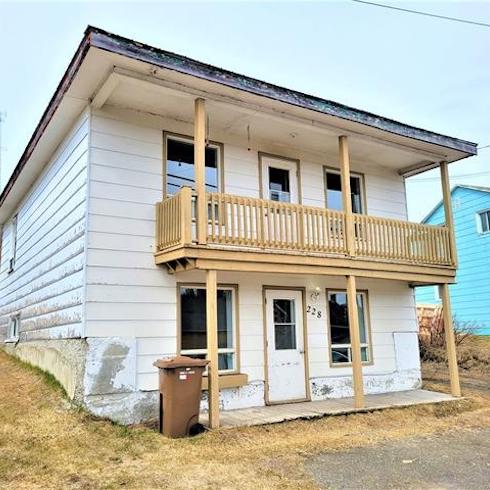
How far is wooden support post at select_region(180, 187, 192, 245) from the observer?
782 centimetres

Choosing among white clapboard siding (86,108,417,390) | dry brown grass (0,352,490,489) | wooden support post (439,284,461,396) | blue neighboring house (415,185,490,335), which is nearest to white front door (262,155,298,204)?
white clapboard siding (86,108,417,390)

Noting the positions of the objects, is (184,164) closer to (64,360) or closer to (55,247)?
(55,247)

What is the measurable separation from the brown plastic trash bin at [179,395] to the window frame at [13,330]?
7.79m

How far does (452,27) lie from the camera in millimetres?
11945

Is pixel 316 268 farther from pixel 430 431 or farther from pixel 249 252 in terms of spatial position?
pixel 430 431

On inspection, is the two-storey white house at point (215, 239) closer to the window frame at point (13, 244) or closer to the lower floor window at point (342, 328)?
the lower floor window at point (342, 328)

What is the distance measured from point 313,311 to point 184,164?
13.8ft

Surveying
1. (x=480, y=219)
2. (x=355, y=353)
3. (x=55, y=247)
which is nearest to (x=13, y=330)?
(x=55, y=247)

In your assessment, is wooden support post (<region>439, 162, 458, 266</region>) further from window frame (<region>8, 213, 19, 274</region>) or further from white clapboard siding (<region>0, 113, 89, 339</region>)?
window frame (<region>8, 213, 19, 274</region>)

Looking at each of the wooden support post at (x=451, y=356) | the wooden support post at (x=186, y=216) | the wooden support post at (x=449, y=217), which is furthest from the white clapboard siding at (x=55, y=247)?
the wooden support post at (x=449, y=217)

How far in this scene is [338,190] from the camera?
11945 millimetres

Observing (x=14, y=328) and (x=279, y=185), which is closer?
(x=279, y=185)

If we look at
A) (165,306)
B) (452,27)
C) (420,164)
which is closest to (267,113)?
(165,306)

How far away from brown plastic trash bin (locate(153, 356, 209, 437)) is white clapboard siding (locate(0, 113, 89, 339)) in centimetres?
180
